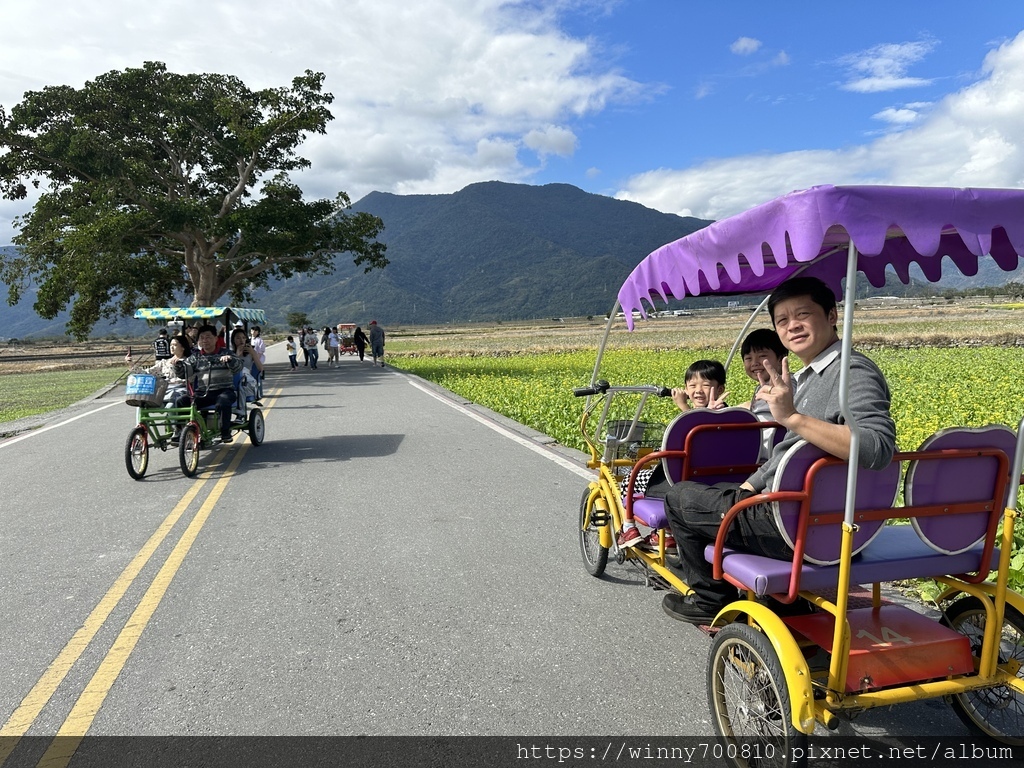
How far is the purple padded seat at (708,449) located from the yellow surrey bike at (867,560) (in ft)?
2.47

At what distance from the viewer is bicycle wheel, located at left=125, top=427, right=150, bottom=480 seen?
8.03 m

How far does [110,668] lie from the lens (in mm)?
3590

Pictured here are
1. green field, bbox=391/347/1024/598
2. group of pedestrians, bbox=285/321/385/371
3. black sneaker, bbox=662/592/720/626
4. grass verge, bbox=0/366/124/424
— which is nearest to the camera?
black sneaker, bbox=662/592/720/626

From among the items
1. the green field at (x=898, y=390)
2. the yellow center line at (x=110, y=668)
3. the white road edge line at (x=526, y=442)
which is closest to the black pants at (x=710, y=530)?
the green field at (x=898, y=390)

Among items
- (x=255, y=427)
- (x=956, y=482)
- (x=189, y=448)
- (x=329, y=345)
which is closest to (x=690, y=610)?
(x=956, y=482)

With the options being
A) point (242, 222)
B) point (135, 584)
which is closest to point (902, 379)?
point (135, 584)

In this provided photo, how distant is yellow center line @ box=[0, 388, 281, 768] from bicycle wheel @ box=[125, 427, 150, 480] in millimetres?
2085

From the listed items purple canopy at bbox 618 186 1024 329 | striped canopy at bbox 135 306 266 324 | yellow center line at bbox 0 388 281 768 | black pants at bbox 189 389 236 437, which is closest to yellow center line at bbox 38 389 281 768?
yellow center line at bbox 0 388 281 768

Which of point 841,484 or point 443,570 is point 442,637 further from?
point 841,484

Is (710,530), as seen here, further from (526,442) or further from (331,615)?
(526,442)

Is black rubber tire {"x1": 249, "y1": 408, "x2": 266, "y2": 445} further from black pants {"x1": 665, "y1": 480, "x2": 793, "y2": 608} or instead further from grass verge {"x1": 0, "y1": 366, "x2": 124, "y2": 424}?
→ black pants {"x1": 665, "y1": 480, "x2": 793, "y2": 608}

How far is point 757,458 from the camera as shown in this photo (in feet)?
13.8

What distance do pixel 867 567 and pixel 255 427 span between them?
9.24 metres

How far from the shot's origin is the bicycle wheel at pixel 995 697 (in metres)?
2.78
